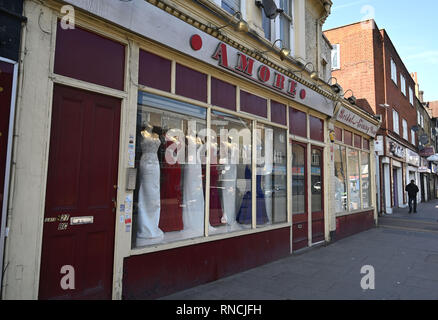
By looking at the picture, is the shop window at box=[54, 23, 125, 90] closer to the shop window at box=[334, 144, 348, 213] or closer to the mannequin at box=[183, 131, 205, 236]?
the mannequin at box=[183, 131, 205, 236]

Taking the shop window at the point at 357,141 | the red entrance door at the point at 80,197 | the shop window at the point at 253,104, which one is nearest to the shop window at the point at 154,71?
the red entrance door at the point at 80,197

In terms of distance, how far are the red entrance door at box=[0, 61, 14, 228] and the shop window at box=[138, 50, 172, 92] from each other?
149 centimetres

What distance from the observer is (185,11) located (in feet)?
14.5

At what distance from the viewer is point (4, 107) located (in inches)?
109

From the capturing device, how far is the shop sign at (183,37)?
3461 millimetres

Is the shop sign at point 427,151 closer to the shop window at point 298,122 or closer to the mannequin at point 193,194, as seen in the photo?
the shop window at point 298,122

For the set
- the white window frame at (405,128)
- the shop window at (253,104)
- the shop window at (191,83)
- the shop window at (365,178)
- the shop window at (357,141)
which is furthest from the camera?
the white window frame at (405,128)

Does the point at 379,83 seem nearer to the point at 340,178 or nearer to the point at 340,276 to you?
the point at 340,178

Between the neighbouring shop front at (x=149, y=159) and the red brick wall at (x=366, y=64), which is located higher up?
the red brick wall at (x=366, y=64)

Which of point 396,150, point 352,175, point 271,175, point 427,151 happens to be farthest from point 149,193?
point 427,151

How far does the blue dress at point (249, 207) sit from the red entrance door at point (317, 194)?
7.11 feet

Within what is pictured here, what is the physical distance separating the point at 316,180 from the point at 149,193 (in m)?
5.20

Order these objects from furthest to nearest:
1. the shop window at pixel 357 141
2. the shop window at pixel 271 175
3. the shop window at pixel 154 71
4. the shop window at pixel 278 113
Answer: the shop window at pixel 357 141 < the shop window at pixel 278 113 < the shop window at pixel 271 175 < the shop window at pixel 154 71

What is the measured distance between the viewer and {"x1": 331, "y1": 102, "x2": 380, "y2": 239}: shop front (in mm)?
8922
